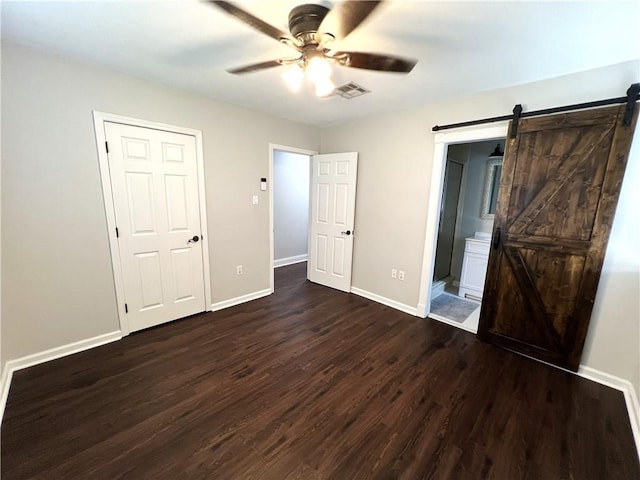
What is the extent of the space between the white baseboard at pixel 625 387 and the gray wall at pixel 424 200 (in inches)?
2.1

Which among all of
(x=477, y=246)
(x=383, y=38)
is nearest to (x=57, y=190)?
(x=383, y=38)

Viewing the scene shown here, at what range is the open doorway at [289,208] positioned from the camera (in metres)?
5.11

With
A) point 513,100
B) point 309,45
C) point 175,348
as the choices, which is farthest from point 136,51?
point 513,100

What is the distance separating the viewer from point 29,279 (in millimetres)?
2051

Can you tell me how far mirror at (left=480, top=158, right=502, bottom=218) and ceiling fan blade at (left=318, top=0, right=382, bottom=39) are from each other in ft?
10.4

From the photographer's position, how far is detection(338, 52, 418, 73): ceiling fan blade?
1449 mm

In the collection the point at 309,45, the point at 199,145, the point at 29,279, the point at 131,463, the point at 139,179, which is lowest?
the point at 131,463

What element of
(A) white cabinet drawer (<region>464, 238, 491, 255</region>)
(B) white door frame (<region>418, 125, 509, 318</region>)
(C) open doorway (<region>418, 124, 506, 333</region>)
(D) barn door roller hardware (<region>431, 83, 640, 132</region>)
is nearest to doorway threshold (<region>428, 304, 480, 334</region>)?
(C) open doorway (<region>418, 124, 506, 333</region>)

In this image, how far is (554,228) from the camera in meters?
2.19

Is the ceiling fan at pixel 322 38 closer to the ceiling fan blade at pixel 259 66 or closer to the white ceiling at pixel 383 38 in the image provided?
the ceiling fan blade at pixel 259 66

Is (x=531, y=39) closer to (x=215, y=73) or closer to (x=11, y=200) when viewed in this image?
(x=215, y=73)

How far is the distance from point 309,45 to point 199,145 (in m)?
1.81

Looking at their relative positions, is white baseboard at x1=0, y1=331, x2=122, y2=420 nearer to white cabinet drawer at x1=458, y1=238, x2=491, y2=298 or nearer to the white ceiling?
the white ceiling

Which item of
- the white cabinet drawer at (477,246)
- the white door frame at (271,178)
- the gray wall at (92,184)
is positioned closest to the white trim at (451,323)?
the gray wall at (92,184)
